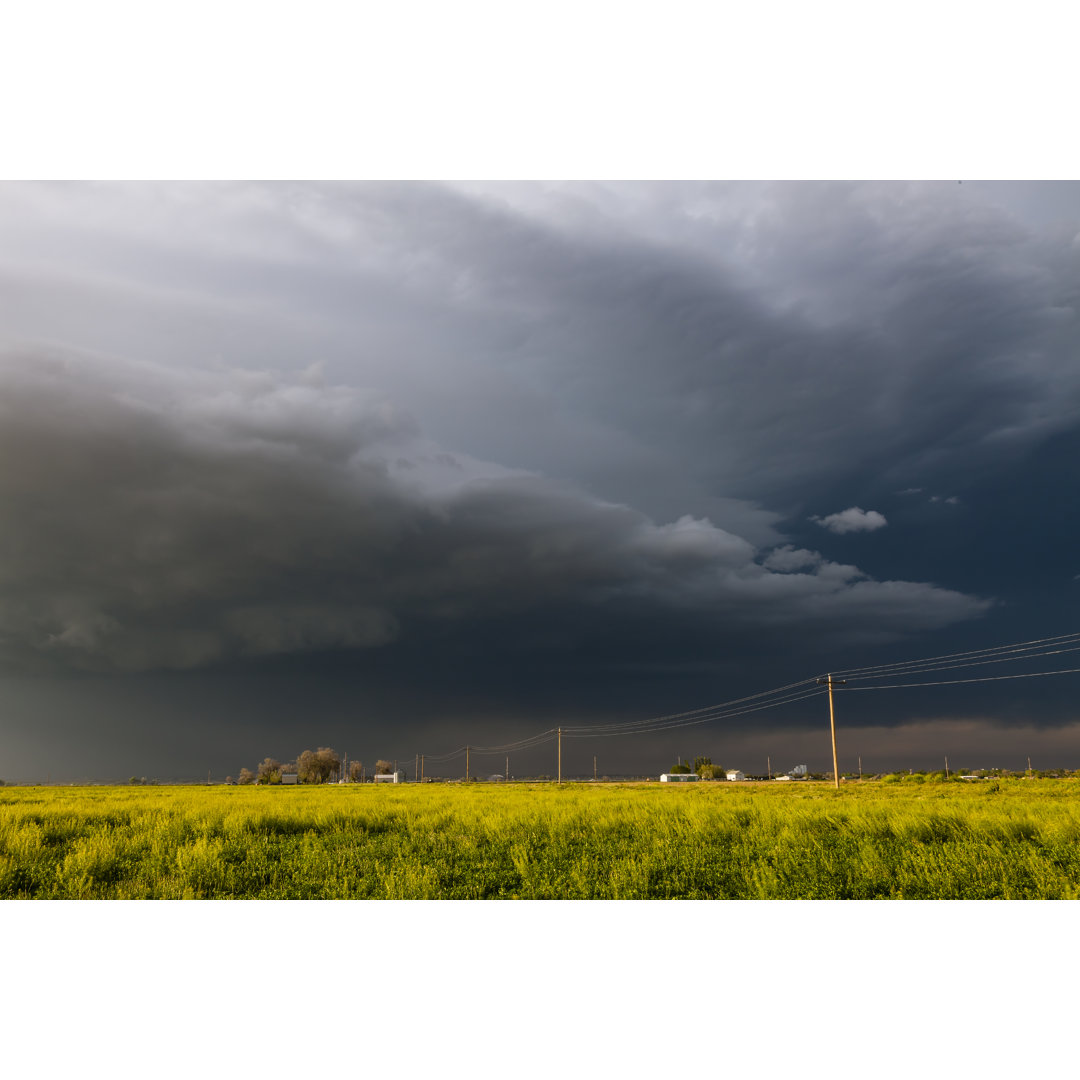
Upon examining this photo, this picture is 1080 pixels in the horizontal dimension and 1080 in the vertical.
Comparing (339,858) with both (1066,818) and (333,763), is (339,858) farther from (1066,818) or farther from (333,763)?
(333,763)

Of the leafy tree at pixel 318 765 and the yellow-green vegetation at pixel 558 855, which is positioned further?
the leafy tree at pixel 318 765

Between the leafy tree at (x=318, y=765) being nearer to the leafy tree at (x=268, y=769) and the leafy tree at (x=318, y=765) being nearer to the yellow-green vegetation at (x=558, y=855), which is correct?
the leafy tree at (x=268, y=769)

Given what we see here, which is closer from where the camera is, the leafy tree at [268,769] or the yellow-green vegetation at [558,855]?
the yellow-green vegetation at [558,855]

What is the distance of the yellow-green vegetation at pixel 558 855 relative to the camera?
35.3ft

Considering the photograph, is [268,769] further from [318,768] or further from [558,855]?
[558,855]

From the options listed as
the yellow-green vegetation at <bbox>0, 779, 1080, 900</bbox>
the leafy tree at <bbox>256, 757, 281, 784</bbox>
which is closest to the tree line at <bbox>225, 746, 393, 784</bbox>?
the leafy tree at <bbox>256, 757, 281, 784</bbox>

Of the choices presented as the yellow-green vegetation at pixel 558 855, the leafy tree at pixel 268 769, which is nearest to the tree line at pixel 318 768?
the leafy tree at pixel 268 769

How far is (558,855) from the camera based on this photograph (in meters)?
12.8

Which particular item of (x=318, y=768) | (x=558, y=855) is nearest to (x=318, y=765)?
(x=318, y=768)

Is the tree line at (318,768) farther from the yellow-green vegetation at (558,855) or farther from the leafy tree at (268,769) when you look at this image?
the yellow-green vegetation at (558,855)

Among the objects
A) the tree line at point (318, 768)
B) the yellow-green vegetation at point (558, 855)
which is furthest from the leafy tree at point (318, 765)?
the yellow-green vegetation at point (558, 855)
